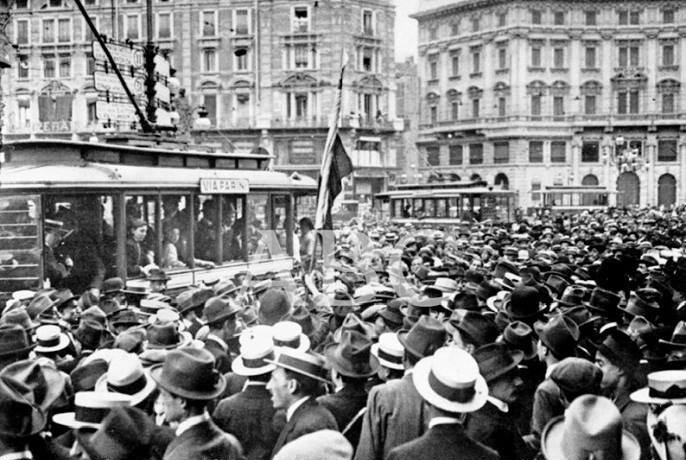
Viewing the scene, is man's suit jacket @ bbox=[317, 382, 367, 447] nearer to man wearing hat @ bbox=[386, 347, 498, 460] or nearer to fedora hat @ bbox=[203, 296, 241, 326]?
man wearing hat @ bbox=[386, 347, 498, 460]

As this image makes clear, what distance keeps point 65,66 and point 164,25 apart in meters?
7.20

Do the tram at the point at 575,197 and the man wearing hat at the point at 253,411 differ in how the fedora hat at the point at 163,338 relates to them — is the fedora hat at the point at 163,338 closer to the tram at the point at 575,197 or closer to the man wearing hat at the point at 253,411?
the man wearing hat at the point at 253,411

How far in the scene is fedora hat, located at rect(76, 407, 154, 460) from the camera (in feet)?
12.0

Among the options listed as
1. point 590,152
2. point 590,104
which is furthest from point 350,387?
point 590,104

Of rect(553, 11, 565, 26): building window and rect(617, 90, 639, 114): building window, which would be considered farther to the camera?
rect(617, 90, 639, 114): building window

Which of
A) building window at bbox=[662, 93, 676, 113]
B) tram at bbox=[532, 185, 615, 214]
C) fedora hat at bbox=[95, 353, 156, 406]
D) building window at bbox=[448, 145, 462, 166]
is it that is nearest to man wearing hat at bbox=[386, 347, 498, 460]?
fedora hat at bbox=[95, 353, 156, 406]

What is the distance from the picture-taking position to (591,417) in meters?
3.45

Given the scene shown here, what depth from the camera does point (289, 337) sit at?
4941mm

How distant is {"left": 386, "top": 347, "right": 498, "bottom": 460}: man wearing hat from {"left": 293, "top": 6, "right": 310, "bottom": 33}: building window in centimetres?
4796

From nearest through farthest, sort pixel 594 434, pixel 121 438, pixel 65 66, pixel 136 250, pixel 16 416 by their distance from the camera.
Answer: pixel 594 434 < pixel 16 416 < pixel 121 438 < pixel 136 250 < pixel 65 66

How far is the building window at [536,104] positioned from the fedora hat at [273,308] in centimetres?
5249

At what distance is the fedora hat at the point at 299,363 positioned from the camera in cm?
444

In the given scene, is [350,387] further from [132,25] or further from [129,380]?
[132,25]

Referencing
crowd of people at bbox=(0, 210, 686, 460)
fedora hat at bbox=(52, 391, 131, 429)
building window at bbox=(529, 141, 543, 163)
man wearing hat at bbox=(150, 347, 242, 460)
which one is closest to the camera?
crowd of people at bbox=(0, 210, 686, 460)
